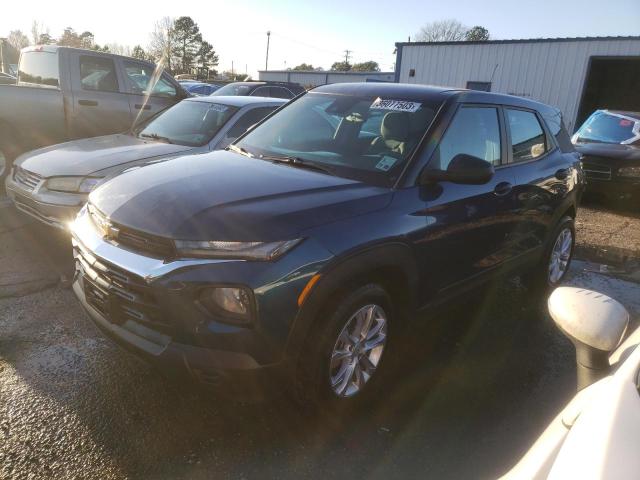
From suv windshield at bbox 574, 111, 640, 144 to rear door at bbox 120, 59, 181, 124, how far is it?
25.8ft

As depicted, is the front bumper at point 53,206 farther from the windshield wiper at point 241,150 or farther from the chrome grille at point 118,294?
the chrome grille at point 118,294

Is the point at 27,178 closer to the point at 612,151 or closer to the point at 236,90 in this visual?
the point at 236,90

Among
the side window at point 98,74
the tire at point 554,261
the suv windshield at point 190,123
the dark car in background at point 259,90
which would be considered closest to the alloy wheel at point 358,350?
the tire at point 554,261

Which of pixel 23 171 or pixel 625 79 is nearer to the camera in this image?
pixel 23 171

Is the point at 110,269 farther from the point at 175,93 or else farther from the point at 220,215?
the point at 175,93

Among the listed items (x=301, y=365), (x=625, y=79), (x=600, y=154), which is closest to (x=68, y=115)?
(x=301, y=365)

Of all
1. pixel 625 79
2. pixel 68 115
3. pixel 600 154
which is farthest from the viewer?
pixel 625 79

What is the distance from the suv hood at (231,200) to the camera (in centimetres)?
222

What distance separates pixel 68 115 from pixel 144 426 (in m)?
5.91

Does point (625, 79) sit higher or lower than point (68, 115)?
higher

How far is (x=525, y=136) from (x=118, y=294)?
331 cm

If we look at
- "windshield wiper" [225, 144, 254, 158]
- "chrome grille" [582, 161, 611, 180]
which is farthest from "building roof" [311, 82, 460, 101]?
"chrome grille" [582, 161, 611, 180]

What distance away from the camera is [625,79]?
23.1 meters

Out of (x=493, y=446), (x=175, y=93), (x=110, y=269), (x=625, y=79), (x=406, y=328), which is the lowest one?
(x=493, y=446)
